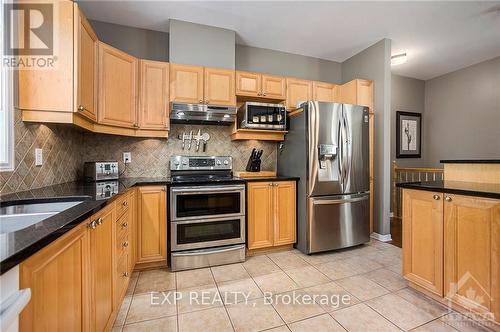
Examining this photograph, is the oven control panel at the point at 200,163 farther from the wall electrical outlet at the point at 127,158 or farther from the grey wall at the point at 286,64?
the grey wall at the point at 286,64

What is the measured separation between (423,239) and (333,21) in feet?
8.58

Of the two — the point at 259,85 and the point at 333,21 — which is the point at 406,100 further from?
the point at 259,85

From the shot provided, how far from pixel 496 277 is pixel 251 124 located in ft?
7.82

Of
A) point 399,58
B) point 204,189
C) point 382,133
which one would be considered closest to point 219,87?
point 204,189

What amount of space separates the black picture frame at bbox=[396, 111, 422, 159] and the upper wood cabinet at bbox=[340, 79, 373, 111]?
5.77ft

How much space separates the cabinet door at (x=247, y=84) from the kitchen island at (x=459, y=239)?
201 centimetres

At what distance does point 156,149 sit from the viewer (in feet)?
9.34

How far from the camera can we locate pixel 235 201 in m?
2.48

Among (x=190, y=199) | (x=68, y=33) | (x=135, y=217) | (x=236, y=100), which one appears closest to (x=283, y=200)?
(x=190, y=199)

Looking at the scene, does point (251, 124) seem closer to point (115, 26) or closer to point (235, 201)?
point (235, 201)

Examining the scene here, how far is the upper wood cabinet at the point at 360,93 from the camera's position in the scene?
125 inches

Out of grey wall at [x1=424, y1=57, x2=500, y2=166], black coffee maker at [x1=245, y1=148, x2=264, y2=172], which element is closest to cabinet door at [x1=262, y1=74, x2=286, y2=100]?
black coffee maker at [x1=245, y1=148, x2=264, y2=172]

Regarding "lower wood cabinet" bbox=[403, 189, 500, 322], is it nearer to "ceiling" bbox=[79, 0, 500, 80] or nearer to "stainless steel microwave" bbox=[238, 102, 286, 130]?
"stainless steel microwave" bbox=[238, 102, 286, 130]

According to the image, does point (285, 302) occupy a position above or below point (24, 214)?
below
